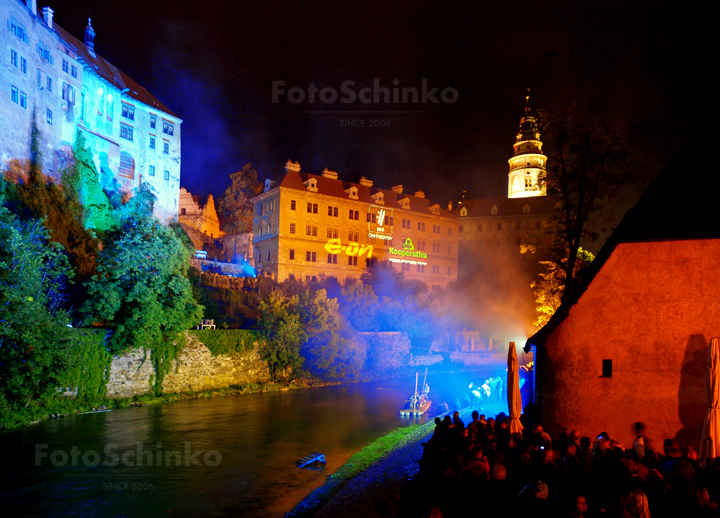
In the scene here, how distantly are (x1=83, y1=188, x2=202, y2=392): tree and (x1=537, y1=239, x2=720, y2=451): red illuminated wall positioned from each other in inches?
868

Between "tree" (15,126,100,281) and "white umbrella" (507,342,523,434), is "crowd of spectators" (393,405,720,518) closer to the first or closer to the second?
"white umbrella" (507,342,523,434)

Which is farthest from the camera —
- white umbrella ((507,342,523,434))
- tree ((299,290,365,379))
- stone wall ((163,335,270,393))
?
tree ((299,290,365,379))

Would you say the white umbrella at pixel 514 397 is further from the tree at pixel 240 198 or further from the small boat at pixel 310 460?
the tree at pixel 240 198

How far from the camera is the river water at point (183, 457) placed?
1383 cm

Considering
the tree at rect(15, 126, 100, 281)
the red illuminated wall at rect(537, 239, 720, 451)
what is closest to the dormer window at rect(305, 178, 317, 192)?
the tree at rect(15, 126, 100, 281)

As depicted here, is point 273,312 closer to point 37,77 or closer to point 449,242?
point 37,77

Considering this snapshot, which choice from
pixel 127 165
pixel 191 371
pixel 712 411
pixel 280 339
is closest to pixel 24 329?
pixel 191 371

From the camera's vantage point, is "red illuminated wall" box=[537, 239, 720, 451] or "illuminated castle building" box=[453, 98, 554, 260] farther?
"illuminated castle building" box=[453, 98, 554, 260]

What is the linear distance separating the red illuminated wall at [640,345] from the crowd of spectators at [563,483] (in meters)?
2.66

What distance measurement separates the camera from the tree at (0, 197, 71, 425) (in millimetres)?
20344

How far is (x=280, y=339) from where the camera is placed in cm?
3475

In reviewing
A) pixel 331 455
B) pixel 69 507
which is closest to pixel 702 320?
pixel 331 455

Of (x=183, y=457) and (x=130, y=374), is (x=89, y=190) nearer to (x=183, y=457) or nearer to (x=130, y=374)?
(x=130, y=374)

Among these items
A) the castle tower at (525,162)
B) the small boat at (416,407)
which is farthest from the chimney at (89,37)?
the castle tower at (525,162)
